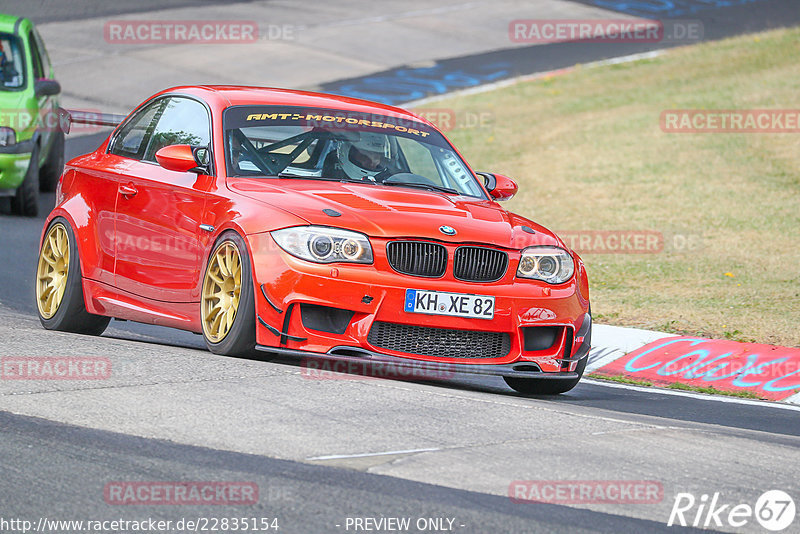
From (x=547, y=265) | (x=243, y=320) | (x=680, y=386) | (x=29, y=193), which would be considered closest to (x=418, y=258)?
(x=547, y=265)

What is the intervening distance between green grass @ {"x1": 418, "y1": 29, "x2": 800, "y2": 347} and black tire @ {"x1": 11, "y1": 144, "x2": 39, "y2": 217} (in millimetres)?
6053

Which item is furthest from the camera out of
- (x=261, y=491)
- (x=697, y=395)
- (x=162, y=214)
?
(x=697, y=395)

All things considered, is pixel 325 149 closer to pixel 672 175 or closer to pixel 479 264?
pixel 479 264

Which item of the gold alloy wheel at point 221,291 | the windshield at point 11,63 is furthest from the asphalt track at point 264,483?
the windshield at point 11,63

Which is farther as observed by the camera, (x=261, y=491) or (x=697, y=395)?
(x=697, y=395)

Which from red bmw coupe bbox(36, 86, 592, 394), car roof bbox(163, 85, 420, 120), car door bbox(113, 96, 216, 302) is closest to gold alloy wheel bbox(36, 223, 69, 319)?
red bmw coupe bbox(36, 86, 592, 394)

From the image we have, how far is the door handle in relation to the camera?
27.7 feet

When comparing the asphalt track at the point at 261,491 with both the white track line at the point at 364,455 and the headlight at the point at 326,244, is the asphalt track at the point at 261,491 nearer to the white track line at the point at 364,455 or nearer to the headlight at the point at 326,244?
the white track line at the point at 364,455

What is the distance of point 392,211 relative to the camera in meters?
7.48

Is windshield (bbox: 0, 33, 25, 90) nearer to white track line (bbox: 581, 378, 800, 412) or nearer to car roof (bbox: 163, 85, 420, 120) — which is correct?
car roof (bbox: 163, 85, 420, 120)

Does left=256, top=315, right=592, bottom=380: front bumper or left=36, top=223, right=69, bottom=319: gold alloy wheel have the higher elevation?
left=36, top=223, right=69, bottom=319: gold alloy wheel

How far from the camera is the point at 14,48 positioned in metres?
15.3

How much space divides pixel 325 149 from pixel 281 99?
1.85 feet

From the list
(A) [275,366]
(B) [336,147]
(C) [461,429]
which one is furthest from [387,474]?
(B) [336,147]
